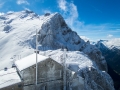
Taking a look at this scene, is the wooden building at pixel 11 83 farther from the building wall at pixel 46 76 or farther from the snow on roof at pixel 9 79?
the building wall at pixel 46 76

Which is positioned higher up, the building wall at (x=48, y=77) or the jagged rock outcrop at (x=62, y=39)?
the jagged rock outcrop at (x=62, y=39)

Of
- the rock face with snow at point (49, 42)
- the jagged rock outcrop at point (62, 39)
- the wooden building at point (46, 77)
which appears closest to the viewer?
the wooden building at point (46, 77)

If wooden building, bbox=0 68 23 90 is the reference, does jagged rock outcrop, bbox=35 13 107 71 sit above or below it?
above

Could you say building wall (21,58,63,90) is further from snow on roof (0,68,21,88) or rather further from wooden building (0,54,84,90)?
snow on roof (0,68,21,88)

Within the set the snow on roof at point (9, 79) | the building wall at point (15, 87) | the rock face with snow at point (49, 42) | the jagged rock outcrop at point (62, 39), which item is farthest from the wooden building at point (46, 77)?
the jagged rock outcrop at point (62, 39)

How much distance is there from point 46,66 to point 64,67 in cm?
332

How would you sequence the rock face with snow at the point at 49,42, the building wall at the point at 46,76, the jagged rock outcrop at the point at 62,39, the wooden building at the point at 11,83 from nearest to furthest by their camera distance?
the wooden building at the point at 11,83, the building wall at the point at 46,76, the rock face with snow at the point at 49,42, the jagged rock outcrop at the point at 62,39

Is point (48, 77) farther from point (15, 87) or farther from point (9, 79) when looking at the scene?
point (9, 79)

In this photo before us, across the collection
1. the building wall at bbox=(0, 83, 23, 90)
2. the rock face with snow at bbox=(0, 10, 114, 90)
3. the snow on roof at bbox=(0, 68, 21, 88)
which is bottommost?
the building wall at bbox=(0, 83, 23, 90)

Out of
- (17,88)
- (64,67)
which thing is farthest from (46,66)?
(17,88)

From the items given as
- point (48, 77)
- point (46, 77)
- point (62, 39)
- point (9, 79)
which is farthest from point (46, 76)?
point (62, 39)

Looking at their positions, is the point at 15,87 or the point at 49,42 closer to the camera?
the point at 15,87

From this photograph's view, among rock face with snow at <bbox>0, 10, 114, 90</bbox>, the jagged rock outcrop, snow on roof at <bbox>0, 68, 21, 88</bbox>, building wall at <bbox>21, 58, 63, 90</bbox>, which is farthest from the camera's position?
the jagged rock outcrop

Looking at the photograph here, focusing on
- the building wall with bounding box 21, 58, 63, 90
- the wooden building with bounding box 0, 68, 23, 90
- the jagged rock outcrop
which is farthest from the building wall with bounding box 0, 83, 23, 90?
the jagged rock outcrop
